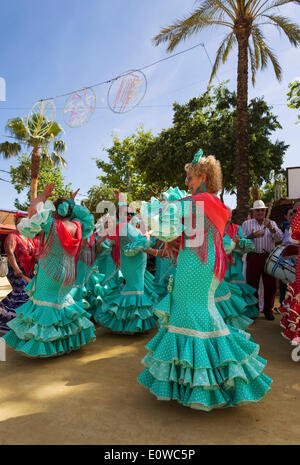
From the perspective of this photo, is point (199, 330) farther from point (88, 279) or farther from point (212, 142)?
point (212, 142)

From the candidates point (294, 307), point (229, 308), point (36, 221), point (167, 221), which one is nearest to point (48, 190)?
point (36, 221)

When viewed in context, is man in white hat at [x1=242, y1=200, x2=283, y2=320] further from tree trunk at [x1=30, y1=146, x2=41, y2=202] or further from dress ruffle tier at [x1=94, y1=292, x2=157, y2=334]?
tree trunk at [x1=30, y1=146, x2=41, y2=202]

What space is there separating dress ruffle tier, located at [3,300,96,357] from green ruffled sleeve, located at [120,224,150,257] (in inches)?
52.1

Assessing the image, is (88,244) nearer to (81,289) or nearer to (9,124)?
(81,289)

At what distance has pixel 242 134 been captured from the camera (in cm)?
938

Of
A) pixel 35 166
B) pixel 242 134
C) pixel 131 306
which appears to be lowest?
pixel 131 306

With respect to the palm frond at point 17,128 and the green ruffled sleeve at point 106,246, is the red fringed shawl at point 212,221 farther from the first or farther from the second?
the palm frond at point 17,128

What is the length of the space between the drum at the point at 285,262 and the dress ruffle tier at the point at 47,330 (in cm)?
302

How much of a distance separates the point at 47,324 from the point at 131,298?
1655 mm

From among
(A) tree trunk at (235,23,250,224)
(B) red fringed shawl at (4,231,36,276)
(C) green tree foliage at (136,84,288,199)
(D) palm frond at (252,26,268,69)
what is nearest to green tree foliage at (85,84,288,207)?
(C) green tree foliage at (136,84,288,199)

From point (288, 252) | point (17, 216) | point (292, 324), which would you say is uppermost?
point (17, 216)

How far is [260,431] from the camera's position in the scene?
2.57 metres

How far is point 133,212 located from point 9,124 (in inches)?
620
